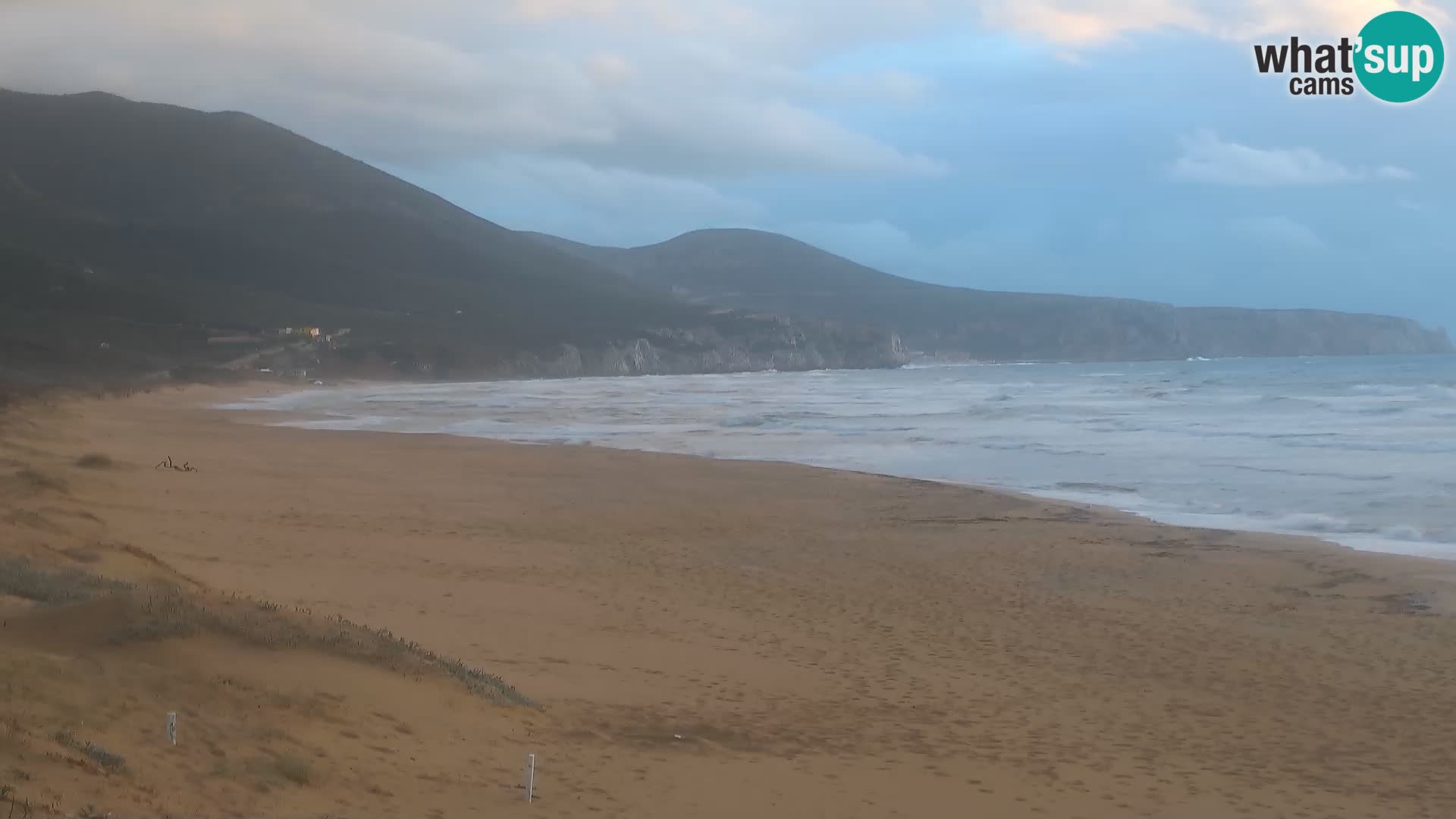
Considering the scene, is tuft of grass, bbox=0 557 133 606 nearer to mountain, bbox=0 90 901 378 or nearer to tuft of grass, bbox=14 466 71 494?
tuft of grass, bbox=14 466 71 494

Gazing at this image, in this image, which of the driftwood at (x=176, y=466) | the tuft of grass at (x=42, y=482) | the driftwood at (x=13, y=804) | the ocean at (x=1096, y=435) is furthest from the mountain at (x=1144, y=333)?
the driftwood at (x=13, y=804)

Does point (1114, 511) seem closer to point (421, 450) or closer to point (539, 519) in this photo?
point (539, 519)

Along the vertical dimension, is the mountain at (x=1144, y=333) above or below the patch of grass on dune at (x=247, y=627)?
above

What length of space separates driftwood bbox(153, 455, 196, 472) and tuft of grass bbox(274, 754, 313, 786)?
1611 centimetres

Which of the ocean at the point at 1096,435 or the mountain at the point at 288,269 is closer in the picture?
the ocean at the point at 1096,435

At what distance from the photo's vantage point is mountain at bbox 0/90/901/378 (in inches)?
3708

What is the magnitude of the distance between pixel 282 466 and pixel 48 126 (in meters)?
161

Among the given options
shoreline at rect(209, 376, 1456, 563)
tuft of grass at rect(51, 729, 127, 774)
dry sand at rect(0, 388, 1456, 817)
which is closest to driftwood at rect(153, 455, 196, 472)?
dry sand at rect(0, 388, 1456, 817)

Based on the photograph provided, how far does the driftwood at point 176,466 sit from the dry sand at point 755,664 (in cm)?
63

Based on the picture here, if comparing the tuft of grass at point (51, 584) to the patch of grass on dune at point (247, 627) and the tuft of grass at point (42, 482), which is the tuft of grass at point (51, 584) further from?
the tuft of grass at point (42, 482)

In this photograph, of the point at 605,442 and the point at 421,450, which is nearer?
the point at 421,450

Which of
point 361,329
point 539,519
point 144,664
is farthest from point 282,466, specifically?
point 361,329

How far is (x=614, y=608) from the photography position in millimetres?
11328

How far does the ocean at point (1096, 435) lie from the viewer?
1983cm
